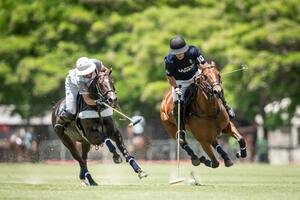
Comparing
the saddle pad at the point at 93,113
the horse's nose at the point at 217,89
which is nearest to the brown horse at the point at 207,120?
the horse's nose at the point at 217,89

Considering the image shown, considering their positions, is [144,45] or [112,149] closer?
[112,149]

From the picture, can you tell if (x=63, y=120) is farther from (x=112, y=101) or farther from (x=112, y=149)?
(x=112, y=149)

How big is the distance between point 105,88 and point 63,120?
196 centimetres

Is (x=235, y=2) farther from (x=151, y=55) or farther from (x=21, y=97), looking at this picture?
(x=21, y=97)

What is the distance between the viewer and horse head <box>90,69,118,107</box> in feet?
60.8

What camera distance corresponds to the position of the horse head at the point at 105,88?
18547mm

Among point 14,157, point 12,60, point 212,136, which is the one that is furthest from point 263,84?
point 212,136

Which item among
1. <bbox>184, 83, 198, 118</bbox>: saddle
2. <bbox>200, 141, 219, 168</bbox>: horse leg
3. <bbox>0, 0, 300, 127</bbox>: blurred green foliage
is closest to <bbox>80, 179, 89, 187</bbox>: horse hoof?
<bbox>200, 141, 219, 168</bbox>: horse leg

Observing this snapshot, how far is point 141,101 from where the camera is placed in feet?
149

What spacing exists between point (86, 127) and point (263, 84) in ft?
75.2

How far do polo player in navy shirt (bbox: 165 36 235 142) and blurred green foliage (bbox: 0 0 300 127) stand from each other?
20.9m

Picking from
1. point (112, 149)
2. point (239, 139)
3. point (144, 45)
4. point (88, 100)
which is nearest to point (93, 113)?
point (88, 100)

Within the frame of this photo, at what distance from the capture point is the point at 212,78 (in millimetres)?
18688

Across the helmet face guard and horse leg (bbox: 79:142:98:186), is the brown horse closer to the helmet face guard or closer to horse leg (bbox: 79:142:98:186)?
the helmet face guard
